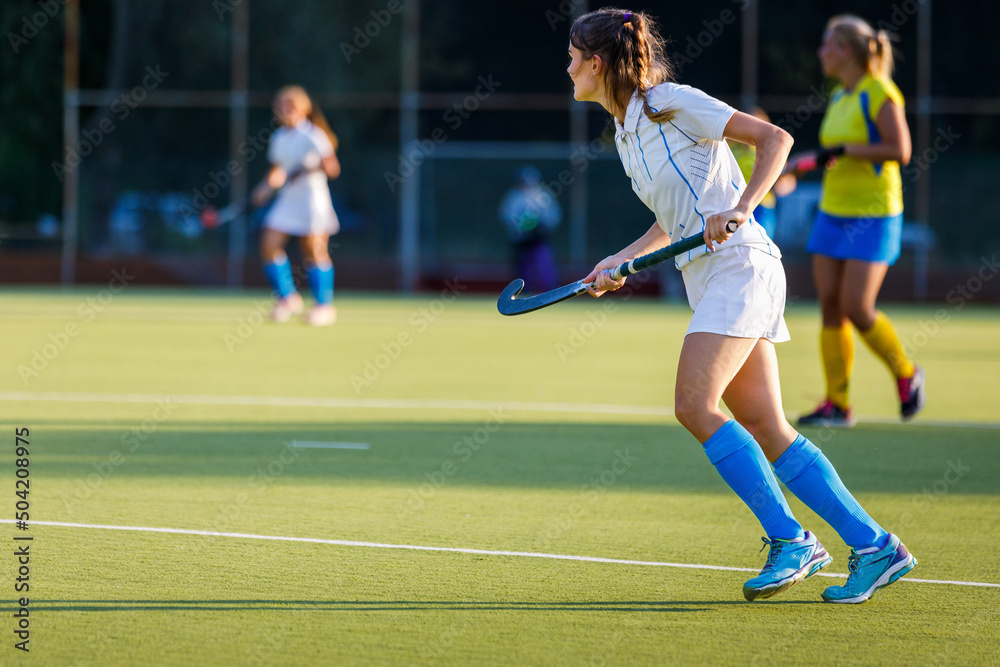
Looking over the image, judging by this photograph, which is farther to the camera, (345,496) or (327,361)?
Result: (327,361)

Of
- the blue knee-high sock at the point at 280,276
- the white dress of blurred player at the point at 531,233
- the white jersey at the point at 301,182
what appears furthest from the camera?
the white dress of blurred player at the point at 531,233

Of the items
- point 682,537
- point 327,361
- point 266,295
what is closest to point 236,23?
point 266,295

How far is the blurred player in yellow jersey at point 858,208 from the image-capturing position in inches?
261

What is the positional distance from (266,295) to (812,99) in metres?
8.67

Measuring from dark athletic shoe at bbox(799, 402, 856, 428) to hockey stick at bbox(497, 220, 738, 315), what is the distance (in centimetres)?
303

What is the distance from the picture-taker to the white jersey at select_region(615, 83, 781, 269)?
3723mm

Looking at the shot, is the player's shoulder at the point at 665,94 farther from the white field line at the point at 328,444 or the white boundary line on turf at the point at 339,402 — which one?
the white boundary line on turf at the point at 339,402

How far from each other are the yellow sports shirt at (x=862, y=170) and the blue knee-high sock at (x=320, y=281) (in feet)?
23.5

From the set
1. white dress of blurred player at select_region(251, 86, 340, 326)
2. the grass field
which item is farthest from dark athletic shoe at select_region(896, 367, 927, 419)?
white dress of blurred player at select_region(251, 86, 340, 326)

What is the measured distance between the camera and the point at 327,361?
10.0 meters

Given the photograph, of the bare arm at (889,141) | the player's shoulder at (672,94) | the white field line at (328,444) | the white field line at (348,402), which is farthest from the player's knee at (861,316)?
the player's shoulder at (672,94)

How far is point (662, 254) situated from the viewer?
12.4 ft

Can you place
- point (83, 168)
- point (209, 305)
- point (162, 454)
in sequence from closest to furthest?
1. point (162, 454)
2. point (209, 305)
3. point (83, 168)

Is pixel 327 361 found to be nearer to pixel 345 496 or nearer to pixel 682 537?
pixel 345 496
